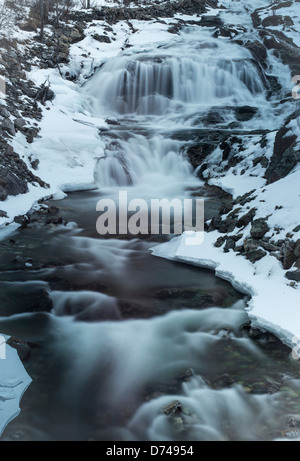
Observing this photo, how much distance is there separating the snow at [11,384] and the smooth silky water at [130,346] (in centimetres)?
8

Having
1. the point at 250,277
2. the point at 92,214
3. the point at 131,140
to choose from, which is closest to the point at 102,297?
the point at 250,277

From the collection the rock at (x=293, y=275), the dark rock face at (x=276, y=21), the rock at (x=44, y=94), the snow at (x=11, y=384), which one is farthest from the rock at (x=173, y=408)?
the dark rock face at (x=276, y=21)

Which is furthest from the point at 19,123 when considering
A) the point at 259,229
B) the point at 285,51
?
the point at 285,51

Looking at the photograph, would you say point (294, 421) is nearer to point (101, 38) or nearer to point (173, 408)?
point (173, 408)

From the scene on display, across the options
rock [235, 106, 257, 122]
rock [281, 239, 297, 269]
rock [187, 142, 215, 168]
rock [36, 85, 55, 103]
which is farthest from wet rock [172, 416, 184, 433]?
rock [235, 106, 257, 122]

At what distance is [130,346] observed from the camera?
495 centimetres

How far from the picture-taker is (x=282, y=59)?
26.7 meters

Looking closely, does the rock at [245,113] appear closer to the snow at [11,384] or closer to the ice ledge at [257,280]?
the ice ledge at [257,280]

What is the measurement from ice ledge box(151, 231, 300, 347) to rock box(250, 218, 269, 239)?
509 millimetres

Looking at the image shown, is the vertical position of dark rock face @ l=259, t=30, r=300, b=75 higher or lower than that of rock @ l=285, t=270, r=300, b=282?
higher

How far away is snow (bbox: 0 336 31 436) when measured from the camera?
11.8 feet

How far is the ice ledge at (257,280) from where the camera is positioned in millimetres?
4975

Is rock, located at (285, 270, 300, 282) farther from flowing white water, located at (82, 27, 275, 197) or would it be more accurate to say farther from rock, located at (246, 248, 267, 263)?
flowing white water, located at (82, 27, 275, 197)

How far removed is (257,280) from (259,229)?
1.19 m
